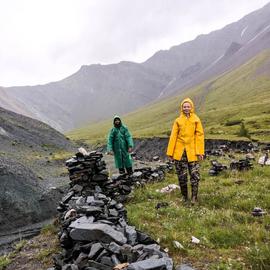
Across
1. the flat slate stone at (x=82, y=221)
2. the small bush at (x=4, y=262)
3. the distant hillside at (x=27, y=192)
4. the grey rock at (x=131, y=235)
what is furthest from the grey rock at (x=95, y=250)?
the distant hillside at (x=27, y=192)

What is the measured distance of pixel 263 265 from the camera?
8555 millimetres

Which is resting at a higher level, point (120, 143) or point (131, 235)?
point (120, 143)

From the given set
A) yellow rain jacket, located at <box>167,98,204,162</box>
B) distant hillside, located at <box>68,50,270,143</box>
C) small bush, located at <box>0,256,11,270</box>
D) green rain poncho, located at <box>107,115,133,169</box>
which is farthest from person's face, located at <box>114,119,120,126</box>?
distant hillside, located at <box>68,50,270,143</box>

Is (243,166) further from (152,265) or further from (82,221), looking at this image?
(152,265)

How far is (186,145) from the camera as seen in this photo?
15664 millimetres

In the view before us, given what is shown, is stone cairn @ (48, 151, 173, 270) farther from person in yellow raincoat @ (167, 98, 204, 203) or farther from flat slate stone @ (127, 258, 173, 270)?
person in yellow raincoat @ (167, 98, 204, 203)

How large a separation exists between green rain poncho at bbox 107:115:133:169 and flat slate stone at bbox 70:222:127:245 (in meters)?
9.30

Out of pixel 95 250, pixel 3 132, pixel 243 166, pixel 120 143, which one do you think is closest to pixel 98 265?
pixel 95 250

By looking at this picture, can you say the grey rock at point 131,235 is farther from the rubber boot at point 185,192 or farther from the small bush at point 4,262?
the rubber boot at point 185,192

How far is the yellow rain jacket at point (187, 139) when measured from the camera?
15633 millimetres

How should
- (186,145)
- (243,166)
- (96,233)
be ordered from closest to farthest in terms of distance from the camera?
Result: (96,233) → (186,145) → (243,166)

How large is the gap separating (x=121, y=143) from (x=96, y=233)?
9.86m

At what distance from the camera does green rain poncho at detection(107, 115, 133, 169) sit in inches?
776

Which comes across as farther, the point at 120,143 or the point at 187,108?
the point at 120,143
